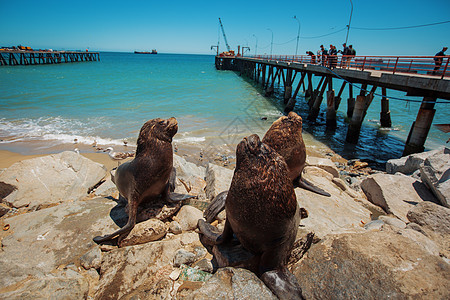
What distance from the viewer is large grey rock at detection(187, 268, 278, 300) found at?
6.88 ft

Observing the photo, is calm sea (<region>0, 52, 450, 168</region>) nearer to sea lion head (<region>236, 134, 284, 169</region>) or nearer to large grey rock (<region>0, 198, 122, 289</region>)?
large grey rock (<region>0, 198, 122, 289</region>)

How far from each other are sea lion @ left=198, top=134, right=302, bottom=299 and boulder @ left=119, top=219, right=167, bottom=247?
1.48m

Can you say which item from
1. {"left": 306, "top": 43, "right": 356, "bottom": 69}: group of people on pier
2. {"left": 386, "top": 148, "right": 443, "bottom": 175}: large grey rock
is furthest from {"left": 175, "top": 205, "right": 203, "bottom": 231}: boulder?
{"left": 306, "top": 43, "right": 356, "bottom": 69}: group of people on pier

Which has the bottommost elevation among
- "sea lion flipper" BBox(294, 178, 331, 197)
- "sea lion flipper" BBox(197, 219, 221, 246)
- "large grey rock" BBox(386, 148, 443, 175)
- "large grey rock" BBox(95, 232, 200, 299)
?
"large grey rock" BBox(386, 148, 443, 175)

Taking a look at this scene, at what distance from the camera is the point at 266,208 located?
237 cm

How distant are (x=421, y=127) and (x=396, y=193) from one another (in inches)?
202

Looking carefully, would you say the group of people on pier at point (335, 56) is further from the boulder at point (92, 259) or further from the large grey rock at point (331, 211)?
the boulder at point (92, 259)

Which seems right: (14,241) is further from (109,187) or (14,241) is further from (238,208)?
(238,208)

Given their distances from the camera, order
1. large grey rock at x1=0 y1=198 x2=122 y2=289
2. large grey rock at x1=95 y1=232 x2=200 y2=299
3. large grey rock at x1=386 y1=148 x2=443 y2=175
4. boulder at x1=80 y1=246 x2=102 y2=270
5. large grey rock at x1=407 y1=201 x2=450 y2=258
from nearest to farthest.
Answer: large grey rock at x1=95 y1=232 x2=200 y2=299 → large grey rock at x1=0 y1=198 x2=122 y2=289 → boulder at x1=80 y1=246 x2=102 y2=270 → large grey rock at x1=407 y1=201 x2=450 y2=258 → large grey rock at x1=386 y1=148 x2=443 y2=175

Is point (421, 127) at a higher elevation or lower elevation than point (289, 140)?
lower

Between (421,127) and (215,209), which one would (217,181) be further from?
(421,127)

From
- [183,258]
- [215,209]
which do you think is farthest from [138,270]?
[215,209]

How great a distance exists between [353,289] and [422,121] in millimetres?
8992

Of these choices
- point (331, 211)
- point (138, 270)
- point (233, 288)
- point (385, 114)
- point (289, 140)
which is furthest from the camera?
point (385, 114)
